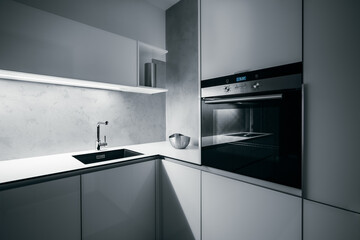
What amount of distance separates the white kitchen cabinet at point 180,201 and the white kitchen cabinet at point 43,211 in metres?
0.69

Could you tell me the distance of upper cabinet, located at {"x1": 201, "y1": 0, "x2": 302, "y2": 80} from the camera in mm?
881

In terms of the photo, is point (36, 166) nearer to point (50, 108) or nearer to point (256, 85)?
point (50, 108)

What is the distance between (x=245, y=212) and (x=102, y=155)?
4.63 ft

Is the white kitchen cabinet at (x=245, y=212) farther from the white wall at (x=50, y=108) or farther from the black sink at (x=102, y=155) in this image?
the white wall at (x=50, y=108)

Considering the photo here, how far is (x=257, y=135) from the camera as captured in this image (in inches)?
38.7

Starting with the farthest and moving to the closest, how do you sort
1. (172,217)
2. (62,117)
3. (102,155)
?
1. (102,155)
2. (62,117)
3. (172,217)

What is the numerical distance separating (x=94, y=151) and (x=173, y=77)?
1368 millimetres

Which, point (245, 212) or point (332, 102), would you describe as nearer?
point (332, 102)

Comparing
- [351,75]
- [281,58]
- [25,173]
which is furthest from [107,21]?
[351,75]

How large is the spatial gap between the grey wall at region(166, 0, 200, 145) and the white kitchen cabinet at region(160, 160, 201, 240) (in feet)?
2.36

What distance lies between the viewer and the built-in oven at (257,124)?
2.86 feet

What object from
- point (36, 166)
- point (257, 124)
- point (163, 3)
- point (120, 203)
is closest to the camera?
point (257, 124)

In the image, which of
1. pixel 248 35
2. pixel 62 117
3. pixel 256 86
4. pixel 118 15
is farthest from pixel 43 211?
pixel 118 15

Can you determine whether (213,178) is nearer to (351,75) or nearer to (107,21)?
(351,75)
